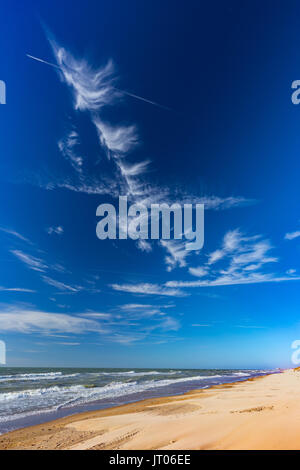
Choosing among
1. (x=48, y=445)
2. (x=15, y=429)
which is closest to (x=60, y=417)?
(x=15, y=429)

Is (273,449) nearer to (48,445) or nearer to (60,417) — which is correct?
(48,445)

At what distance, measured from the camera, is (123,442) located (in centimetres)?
751

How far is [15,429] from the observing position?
420 inches
